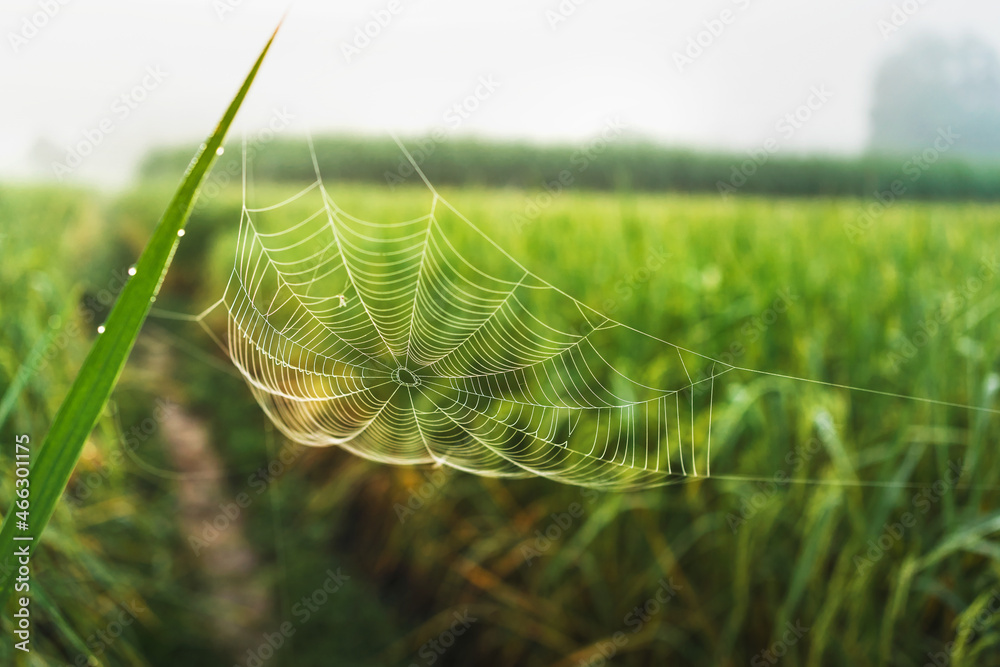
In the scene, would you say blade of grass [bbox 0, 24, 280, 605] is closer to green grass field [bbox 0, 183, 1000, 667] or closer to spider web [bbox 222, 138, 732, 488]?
green grass field [bbox 0, 183, 1000, 667]

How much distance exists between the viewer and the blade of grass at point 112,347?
510 mm

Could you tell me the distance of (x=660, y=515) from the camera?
1.83 metres

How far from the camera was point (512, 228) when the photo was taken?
3434 millimetres

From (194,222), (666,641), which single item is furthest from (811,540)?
(194,222)

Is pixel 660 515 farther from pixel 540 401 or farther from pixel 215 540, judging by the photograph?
pixel 215 540

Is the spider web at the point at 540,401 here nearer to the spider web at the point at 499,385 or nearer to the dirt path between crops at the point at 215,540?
the spider web at the point at 499,385

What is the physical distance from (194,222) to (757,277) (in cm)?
779

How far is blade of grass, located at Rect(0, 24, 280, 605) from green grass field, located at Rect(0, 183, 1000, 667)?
1.76 feet

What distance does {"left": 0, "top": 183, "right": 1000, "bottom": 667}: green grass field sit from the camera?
149cm

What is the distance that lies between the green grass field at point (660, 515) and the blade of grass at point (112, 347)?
54cm

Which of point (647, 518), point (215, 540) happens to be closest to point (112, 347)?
point (647, 518)

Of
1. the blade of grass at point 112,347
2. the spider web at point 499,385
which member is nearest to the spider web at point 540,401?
the spider web at point 499,385

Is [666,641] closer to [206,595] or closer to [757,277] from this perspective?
[757,277]

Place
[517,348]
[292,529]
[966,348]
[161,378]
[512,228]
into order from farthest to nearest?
[161,378]
[512,228]
[292,529]
[517,348]
[966,348]
